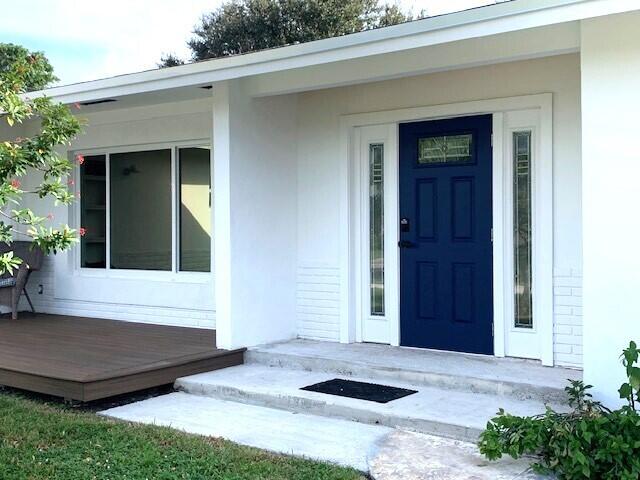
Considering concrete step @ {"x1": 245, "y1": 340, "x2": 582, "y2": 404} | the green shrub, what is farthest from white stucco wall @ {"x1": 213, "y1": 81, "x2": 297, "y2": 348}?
the green shrub

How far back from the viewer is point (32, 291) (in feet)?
30.0

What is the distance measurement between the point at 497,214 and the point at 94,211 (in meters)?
4.92

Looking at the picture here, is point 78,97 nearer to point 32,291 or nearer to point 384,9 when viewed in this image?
point 32,291

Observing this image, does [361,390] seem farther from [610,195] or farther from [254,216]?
[610,195]

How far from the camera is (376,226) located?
6.74m

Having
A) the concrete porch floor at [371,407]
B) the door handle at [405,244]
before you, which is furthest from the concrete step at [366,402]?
the door handle at [405,244]

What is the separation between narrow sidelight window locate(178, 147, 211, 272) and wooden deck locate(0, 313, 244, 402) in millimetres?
761

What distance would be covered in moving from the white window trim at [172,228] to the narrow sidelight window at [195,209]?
6cm

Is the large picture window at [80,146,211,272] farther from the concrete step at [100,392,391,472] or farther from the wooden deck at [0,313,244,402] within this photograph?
the concrete step at [100,392,391,472]

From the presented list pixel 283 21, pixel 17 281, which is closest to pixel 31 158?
pixel 17 281

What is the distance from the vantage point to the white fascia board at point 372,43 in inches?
168

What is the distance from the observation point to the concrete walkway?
3.97 m

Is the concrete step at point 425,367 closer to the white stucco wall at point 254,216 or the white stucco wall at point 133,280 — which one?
the white stucco wall at point 254,216

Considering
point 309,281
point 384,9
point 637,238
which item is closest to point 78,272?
point 309,281
